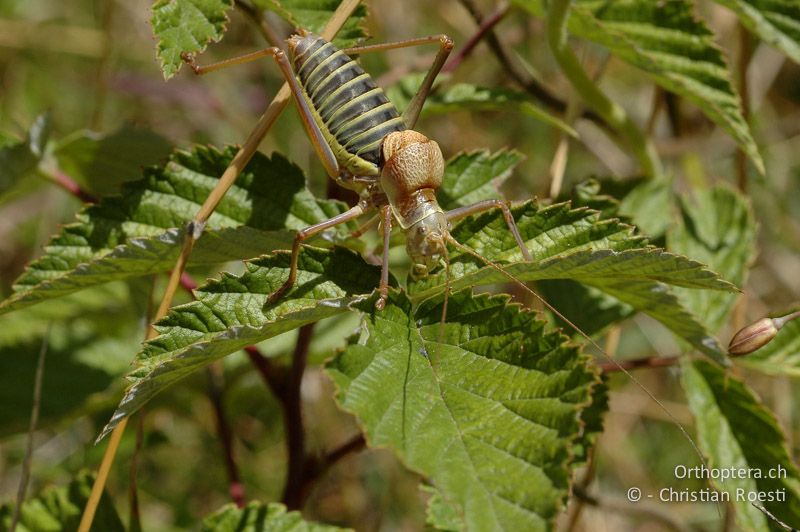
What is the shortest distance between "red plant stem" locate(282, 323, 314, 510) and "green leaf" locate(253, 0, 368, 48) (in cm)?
71

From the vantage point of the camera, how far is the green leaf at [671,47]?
1.94m

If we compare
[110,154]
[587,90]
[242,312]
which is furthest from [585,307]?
[110,154]

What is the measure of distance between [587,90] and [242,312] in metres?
1.34

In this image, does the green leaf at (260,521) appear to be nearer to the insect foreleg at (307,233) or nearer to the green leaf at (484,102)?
the insect foreleg at (307,233)

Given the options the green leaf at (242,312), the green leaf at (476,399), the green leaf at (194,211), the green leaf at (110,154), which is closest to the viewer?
the green leaf at (476,399)

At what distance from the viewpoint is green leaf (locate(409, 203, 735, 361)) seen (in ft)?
4.55

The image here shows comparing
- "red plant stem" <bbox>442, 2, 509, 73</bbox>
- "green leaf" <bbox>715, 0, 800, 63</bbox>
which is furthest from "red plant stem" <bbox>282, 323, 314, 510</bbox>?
"green leaf" <bbox>715, 0, 800, 63</bbox>

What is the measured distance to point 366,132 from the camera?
6.17ft

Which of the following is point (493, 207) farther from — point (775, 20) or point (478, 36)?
point (775, 20)

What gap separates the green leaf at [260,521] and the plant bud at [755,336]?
0.96 metres

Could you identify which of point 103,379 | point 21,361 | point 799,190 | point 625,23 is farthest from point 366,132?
point 799,190

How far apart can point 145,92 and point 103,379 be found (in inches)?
73.7

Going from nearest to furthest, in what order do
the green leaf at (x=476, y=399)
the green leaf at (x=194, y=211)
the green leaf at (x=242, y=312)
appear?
the green leaf at (x=476, y=399) → the green leaf at (x=242, y=312) → the green leaf at (x=194, y=211)

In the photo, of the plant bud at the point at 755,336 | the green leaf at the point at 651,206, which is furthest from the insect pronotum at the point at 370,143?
the green leaf at the point at 651,206
